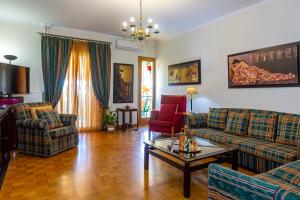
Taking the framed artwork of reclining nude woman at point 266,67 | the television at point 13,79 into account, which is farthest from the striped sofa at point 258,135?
the television at point 13,79

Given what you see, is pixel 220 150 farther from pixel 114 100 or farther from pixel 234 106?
pixel 114 100

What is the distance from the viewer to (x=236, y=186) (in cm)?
118

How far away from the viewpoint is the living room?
2.38 metres

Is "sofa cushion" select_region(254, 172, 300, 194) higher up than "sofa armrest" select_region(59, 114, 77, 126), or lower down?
lower down

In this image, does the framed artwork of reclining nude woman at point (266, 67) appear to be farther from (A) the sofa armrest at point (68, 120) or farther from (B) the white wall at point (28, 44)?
(B) the white wall at point (28, 44)

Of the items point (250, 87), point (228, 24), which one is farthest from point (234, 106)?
point (228, 24)

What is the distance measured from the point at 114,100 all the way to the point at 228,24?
365 centimetres

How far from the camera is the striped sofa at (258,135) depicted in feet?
8.41

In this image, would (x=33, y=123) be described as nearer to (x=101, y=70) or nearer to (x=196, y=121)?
(x=101, y=70)

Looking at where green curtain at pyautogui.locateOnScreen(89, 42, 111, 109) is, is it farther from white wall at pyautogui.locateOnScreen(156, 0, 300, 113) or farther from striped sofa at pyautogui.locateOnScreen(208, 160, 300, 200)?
striped sofa at pyautogui.locateOnScreen(208, 160, 300, 200)

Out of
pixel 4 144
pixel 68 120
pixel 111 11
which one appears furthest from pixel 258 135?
pixel 4 144

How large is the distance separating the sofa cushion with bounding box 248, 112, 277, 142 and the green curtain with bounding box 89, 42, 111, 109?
388cm

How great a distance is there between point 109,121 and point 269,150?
4.09 m

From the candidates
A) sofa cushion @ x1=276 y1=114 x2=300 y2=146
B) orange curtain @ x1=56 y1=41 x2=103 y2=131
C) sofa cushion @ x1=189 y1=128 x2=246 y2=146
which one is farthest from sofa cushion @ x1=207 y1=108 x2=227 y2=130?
orange curtain @ x1=56 y1=41 x2=103 y2=131
